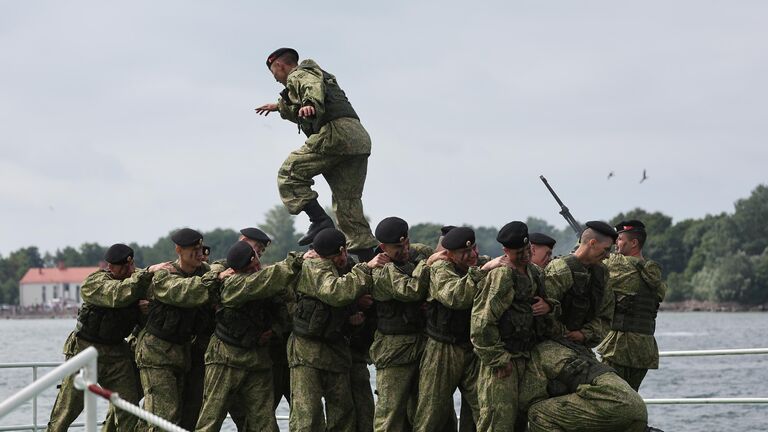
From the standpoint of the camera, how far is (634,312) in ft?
41.1

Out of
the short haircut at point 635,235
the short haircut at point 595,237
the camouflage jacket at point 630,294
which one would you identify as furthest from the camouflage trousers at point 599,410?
the short haircut at point 635,235

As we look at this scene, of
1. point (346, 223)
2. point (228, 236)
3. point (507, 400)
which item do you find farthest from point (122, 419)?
point (228, 236)

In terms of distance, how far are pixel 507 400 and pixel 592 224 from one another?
1.62 meters

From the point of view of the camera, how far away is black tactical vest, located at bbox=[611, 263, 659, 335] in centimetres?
1251

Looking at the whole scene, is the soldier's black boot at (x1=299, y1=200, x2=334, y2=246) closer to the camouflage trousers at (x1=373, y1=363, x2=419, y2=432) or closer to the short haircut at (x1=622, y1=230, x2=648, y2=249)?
the camouflage trousers at (x1=373, y1=363, x2=419, y2=432)

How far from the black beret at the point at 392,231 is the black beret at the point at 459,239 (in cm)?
49

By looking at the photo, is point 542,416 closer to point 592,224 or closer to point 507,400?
point 507,400

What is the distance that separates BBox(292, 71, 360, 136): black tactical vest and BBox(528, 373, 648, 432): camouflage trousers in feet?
11.2

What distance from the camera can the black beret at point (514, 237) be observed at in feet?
33.9

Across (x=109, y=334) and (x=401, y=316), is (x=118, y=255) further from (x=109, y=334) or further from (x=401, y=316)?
(x=401, y=316)

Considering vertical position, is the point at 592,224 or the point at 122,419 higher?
the point at 592,224

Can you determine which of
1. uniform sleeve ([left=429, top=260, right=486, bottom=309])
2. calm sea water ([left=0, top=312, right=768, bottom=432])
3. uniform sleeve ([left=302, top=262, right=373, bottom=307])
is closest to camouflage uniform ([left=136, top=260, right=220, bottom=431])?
uniform sleeve ([left=302, top=262, right=373, bottom=307])

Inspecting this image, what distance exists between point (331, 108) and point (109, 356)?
118 inches

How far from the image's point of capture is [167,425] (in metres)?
7.62
